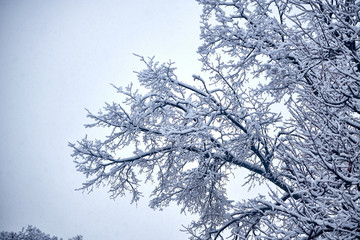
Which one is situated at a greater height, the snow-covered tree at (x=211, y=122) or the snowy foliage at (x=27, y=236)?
the snow-covered tree at (x=211, y=122)

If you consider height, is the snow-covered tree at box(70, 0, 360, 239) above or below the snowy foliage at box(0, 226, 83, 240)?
above

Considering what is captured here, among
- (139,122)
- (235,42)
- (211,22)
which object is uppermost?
(211,22)

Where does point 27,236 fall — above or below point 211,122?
below

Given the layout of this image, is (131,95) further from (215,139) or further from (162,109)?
(215,139)

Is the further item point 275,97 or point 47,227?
point 47,227

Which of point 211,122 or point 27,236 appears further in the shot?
point 27,236

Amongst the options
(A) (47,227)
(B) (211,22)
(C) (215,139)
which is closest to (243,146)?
(C) (215,139)

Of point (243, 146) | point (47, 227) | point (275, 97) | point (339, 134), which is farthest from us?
point (47, 227)

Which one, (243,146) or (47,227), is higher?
(47,227)

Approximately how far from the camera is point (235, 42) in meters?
6.02

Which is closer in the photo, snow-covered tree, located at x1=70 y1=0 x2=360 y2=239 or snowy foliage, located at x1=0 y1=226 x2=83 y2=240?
snow-covered tree, located at x1=70 y1=0 x2=360 y2=239

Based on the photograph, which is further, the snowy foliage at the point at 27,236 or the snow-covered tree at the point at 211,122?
the snowy foliage at the point at 27,236

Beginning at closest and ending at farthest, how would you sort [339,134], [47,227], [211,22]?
[339,134], [211,22], [47,227]

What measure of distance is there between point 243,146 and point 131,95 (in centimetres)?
272
